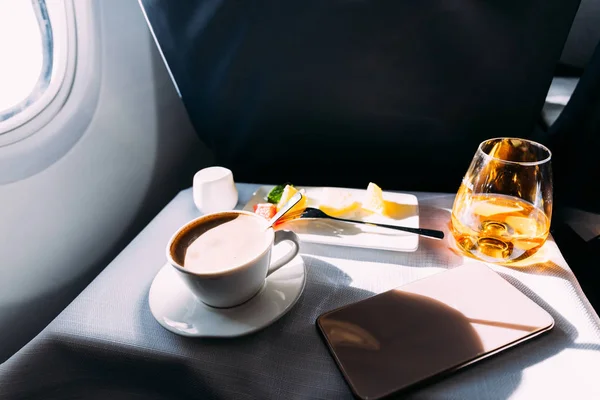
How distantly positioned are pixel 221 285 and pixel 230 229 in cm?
11

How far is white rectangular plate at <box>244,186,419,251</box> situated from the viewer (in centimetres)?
60

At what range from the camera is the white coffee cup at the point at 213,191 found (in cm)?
69

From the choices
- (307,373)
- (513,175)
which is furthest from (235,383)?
(513,175)

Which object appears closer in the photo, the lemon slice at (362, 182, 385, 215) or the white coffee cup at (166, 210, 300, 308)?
the white coffee cup at (166, 210, 300, 308)

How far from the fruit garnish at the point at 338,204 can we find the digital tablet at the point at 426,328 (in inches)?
7.6

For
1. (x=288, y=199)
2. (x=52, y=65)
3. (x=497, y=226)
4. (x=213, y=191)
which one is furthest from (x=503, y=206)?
(x=52, y=65)

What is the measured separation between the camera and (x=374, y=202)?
0.66m

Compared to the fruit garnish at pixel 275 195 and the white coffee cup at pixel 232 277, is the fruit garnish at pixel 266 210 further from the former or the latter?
the white coffee cup at pixel 232 277

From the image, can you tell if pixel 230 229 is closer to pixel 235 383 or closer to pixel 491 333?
pixel 235 383

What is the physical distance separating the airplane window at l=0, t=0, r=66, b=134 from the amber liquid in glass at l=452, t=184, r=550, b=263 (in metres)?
0.71

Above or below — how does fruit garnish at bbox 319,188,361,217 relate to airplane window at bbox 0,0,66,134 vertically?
below

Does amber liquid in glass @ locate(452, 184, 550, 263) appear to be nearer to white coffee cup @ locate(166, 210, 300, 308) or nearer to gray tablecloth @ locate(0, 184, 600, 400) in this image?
gray tablecloth @ locate(0, 184, 600, 400)

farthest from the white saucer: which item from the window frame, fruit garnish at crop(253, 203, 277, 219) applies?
the window frame

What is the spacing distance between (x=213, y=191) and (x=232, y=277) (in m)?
0.29
